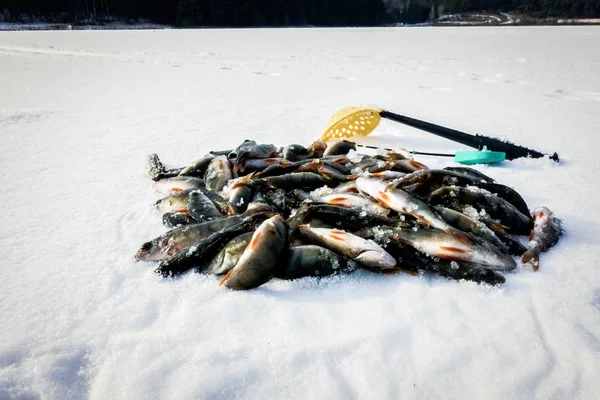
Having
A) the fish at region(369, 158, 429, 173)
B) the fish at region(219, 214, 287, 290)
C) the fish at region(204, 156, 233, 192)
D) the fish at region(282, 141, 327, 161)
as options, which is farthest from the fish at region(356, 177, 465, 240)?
the fish at region(204, 156, 233, 192)

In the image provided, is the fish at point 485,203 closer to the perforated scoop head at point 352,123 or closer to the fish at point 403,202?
the fish at point 403,202

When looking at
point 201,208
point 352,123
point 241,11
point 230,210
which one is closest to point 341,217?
point 230,210

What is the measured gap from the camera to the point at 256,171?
3.89 meters

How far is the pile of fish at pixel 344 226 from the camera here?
2.48 m

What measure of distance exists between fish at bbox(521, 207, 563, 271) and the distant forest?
71.0m

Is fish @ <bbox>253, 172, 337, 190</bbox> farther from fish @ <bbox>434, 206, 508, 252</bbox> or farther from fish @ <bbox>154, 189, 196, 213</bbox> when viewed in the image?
fish @ <bbox>434, 206, 508, 252</bbox>

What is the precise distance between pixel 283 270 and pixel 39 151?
16.1 feet

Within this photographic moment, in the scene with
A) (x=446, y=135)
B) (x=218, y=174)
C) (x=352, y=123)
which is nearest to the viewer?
(x=218, y=174)

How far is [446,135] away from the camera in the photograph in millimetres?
5164

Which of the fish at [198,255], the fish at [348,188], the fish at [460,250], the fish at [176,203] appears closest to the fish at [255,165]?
the fish at [176,203]

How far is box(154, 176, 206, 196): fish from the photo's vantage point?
3.84 m

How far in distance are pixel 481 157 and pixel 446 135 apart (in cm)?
60

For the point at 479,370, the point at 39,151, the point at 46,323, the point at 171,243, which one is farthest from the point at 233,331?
the point at 39,151

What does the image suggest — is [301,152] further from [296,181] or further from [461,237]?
[461,237]
